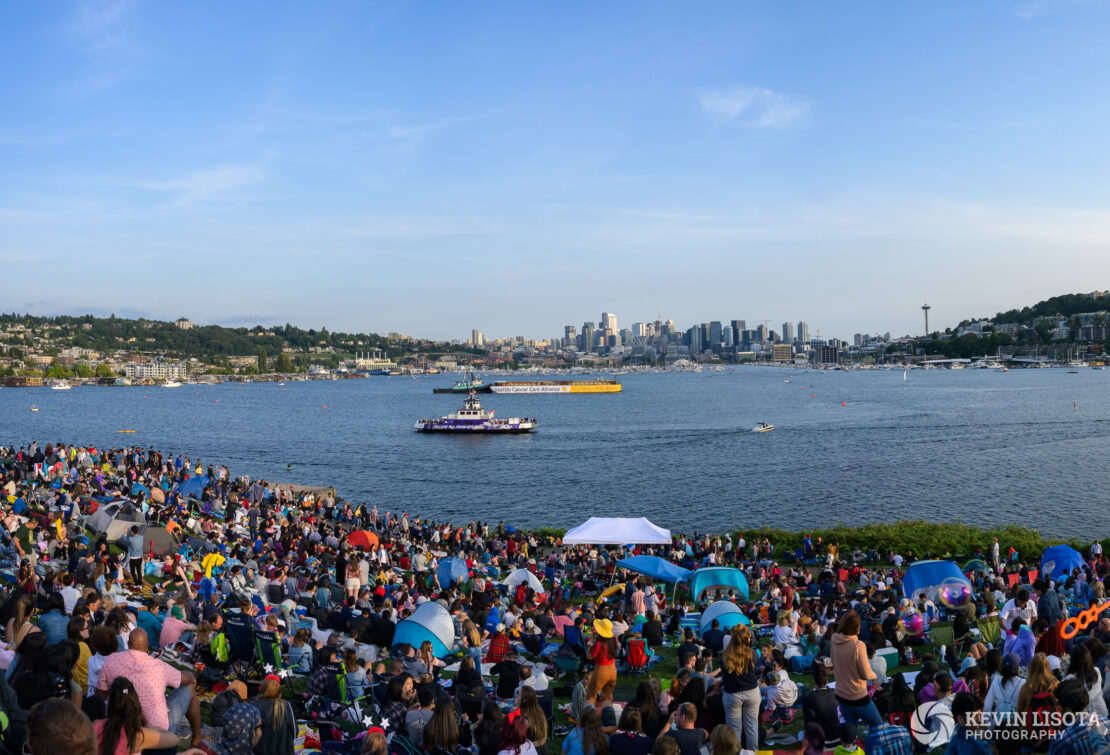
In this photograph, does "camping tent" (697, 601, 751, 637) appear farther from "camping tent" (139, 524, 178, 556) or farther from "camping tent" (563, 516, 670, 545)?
"camping tent" (139, 524, 178, 556)

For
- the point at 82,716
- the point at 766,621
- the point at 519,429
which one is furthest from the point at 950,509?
the point at 519,429

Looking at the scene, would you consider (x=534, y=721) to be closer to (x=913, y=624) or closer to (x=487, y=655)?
(x=487, y=655)

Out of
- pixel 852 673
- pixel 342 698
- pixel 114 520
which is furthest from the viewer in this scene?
pixel 114 520

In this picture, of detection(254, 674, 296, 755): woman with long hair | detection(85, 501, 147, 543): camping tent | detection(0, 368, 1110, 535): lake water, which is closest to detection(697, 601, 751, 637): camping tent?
detection(254, 674, 296, 755): woman with long hair

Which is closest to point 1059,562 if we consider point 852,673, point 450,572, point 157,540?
point 852,673

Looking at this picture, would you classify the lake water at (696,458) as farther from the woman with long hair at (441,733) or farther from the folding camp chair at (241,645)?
the woman with long hair at (441,733)

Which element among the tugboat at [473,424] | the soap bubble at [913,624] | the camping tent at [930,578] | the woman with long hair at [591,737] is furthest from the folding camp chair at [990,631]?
the tugboat at [473,424]

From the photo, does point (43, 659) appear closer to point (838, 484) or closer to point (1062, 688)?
point (1062, 688)

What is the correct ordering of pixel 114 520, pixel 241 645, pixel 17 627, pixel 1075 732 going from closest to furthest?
pixel 1075 732
pixel 17 627
pixel 241 645
pixel 114 520
